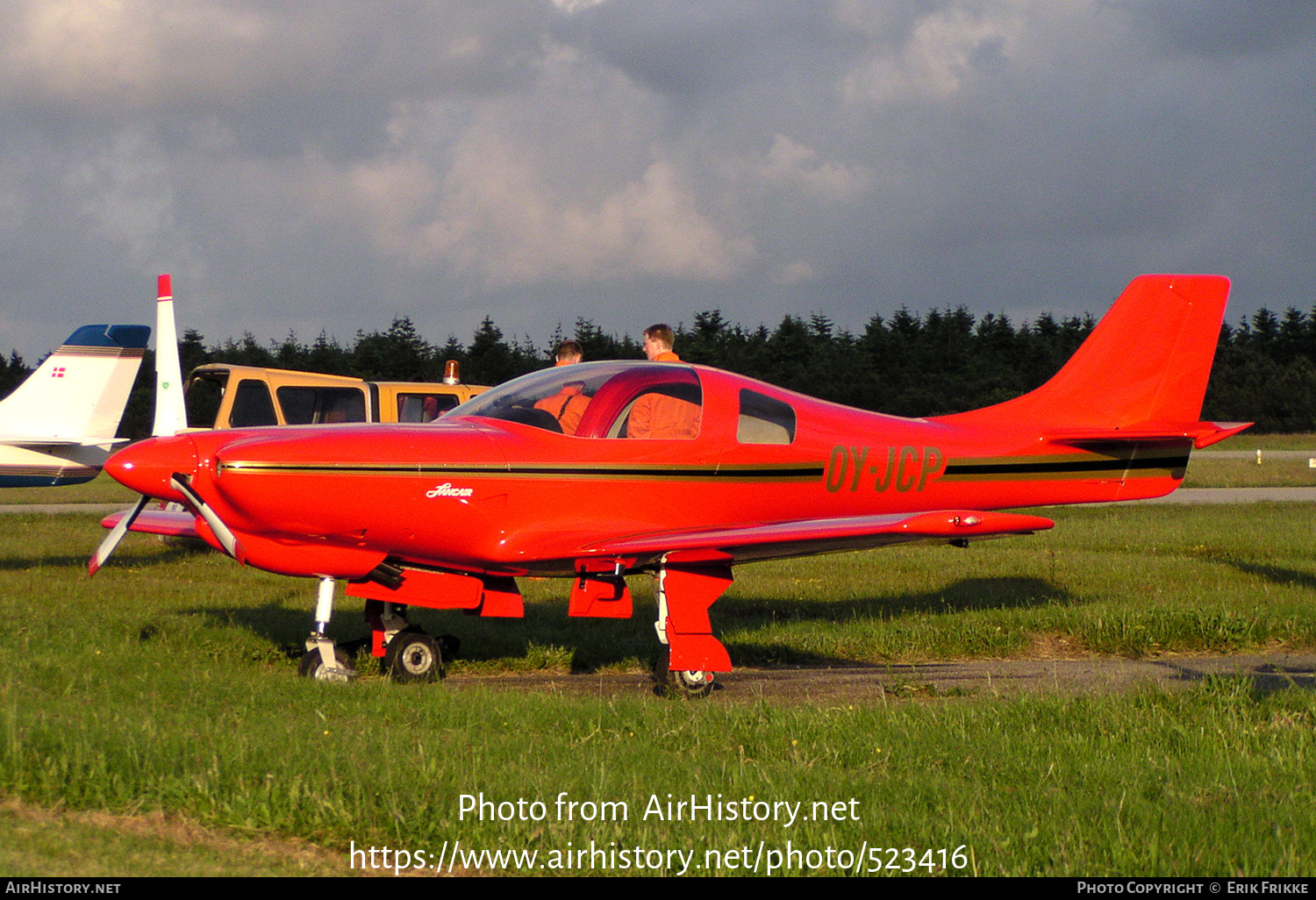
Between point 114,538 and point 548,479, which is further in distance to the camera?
point 114,538

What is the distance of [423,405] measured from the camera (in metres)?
13.5

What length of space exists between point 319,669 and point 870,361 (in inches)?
2220

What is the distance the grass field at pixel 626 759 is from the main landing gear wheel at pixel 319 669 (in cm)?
33

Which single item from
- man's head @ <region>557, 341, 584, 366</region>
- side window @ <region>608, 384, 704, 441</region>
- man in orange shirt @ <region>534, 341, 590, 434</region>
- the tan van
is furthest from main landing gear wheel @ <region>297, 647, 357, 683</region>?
the tan van

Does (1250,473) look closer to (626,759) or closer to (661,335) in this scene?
(661,335)

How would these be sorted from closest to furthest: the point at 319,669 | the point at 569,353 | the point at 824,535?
the point at 824,535, the point at 319,669, the point at 569,353

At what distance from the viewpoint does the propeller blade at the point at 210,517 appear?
231 inches

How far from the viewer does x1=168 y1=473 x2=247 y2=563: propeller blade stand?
586 cm

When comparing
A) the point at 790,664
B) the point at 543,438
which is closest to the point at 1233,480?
the point at 790,664

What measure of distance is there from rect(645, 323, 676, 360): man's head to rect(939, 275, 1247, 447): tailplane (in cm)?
270

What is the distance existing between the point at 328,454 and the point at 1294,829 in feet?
15.8

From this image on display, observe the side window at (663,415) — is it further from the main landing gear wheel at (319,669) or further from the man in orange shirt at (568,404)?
the main landing gear wheel at (319,669)

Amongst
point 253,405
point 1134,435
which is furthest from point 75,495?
point 1134,435
